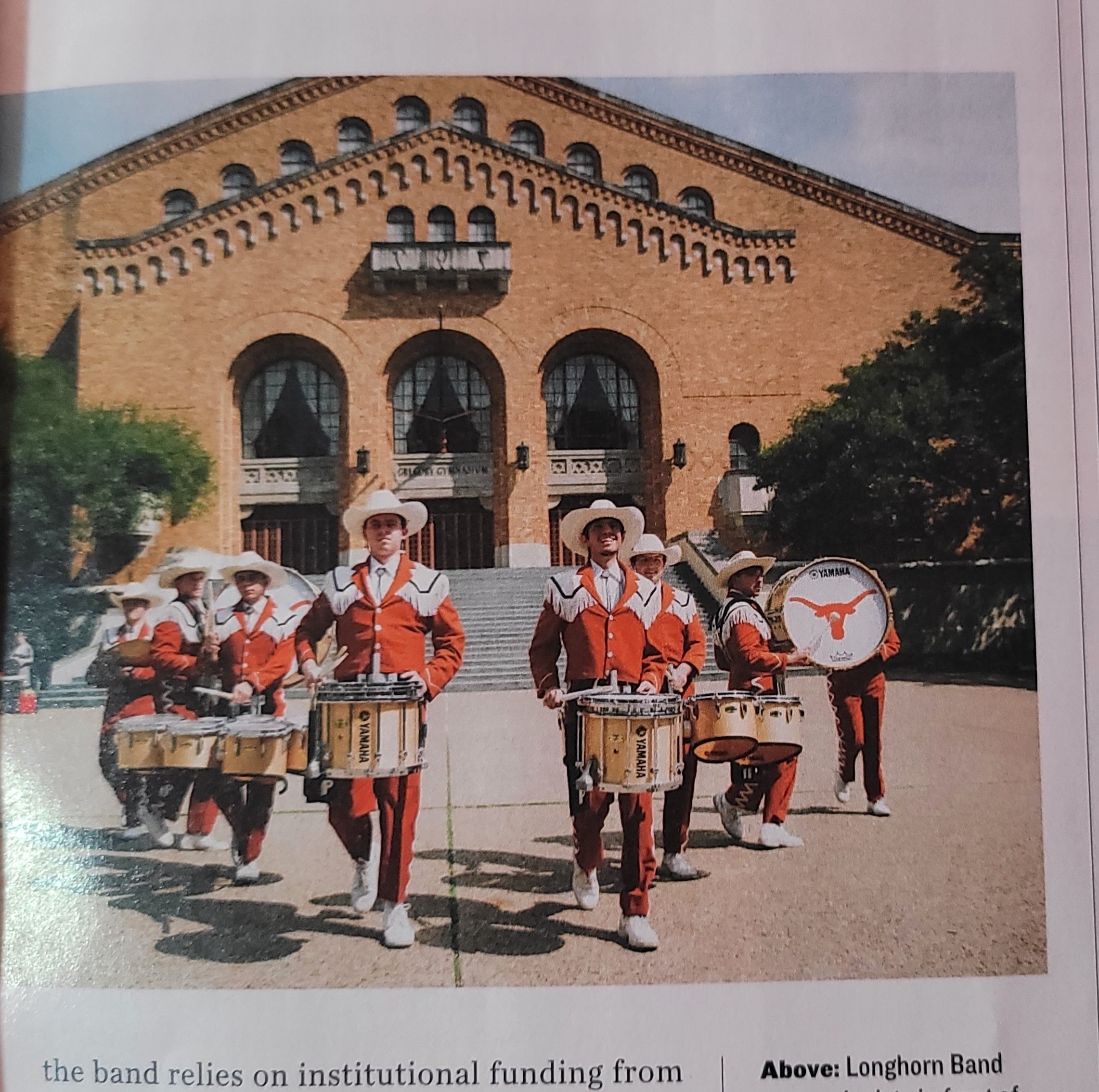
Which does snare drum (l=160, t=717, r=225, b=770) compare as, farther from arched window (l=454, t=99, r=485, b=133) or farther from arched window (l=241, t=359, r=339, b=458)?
arched window (l=454, t=99, r=485, b=133)

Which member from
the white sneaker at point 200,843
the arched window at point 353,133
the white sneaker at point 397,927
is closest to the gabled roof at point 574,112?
the arched window at point 353,133

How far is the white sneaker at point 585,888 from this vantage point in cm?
376

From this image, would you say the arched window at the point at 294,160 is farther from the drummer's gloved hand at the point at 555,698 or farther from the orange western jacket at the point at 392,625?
the drummer's gloved hand at the point at 555,698

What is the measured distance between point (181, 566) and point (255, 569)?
12.3 inches

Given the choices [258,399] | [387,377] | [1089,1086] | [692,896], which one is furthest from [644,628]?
[1089,1086]

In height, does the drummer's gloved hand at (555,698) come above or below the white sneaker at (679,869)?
above

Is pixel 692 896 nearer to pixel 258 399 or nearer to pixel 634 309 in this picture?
pixel 634 309

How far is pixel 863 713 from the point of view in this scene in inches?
159

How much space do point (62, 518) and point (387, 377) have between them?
1571mm

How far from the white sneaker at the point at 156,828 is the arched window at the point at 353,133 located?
2.95 metres

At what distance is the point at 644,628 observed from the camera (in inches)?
153

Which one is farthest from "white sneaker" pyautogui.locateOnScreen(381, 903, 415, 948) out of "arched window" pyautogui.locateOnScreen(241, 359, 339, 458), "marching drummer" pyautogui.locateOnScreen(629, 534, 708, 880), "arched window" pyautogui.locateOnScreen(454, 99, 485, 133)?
"arched window" pyautogui.locateOnScreen(454, 99, 485, 133)

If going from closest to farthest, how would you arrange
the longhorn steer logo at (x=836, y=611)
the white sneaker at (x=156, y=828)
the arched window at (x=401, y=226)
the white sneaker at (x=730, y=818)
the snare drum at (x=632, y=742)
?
1. the snare drum at (x=632, y=742)
2. the white sneaker at (x=156, y=828)
3. the white sneaker at (x=730, y=818)
4. the longhorn steer logo at (x=836, y=611)
5. the arched window at (x=401, y=226)

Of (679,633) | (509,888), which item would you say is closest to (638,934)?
(509,888)
